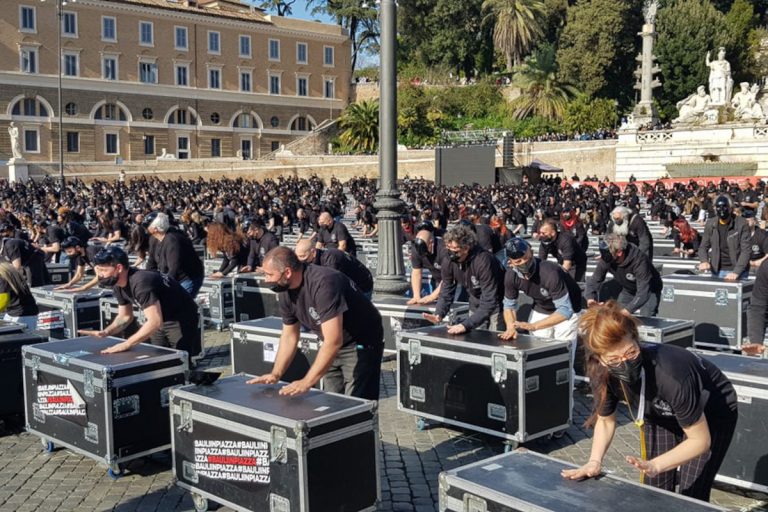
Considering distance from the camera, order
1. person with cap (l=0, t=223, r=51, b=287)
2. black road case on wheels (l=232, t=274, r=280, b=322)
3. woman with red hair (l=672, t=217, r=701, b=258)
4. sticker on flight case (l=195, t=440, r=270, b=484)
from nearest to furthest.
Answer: sticker on flight case (l=195, t=440, r=270, b=484) → person with cap (l=0, t=223, r=51, b=287) → black road case on wheels (l=232, t=274, r=280, b=322) → woman with red hair (l=672, t=217, r=701, b=258)

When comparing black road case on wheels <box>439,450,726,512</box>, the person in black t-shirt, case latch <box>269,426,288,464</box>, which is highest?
the person in black t-shirt

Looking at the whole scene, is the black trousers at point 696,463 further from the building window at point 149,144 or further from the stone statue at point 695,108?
the building window at point 149,144

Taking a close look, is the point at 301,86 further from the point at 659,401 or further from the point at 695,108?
the point at 659,401

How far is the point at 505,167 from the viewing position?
168ft

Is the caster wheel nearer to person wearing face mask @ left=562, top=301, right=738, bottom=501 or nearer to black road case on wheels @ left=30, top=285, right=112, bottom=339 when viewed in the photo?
person wearing face mask @ left=562, top=301, right=738, bottom=501

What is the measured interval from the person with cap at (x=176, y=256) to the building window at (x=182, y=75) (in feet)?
230

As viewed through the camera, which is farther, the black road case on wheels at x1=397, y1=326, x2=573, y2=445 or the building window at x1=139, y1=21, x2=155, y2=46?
the building window at x1=139, y1=21, x2=155, y2=46

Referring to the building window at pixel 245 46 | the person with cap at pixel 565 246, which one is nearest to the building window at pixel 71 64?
the building window at pixel 245 46

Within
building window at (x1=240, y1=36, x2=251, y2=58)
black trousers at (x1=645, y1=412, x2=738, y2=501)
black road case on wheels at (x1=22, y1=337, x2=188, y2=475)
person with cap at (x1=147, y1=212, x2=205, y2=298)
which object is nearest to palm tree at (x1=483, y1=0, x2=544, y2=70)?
building window at (x1=240, y1=36, x2=251, y2=58)

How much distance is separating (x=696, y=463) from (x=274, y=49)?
267 feet

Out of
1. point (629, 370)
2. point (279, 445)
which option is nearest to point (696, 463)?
point (629, 370)

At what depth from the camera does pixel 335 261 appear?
8695mm

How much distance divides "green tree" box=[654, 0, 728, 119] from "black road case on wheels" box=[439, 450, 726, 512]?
62593mm

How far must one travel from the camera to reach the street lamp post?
12758 millimetres
